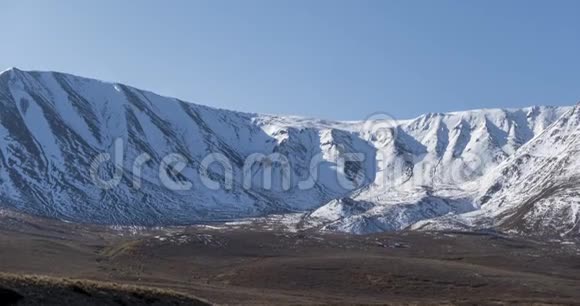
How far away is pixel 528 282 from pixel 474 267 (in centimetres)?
1541

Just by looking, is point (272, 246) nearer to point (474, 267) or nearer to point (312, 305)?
point (474, 267)

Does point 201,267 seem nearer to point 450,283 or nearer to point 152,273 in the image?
point 152,273

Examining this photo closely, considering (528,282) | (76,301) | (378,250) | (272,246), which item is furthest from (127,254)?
(76,301)

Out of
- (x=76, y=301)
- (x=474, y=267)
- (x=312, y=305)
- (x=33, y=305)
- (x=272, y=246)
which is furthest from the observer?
(x=272, y=246)

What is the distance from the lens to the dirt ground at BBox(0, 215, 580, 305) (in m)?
99.8

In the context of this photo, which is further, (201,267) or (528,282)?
(201,267)

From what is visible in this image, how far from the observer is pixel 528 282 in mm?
115938

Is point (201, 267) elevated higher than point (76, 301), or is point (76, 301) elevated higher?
point (76, 301)

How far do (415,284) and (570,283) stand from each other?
2835 centimetres

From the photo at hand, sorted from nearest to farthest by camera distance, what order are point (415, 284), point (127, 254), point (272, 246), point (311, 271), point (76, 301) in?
point (76, 301), point (415, 284), point (311, 271), point (127, 254), point (272, 246)

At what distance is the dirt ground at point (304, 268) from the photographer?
99.8 metres

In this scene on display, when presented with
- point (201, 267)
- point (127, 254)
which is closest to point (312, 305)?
point (201, 267)

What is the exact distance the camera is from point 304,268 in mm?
123875

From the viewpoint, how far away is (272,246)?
172250mm
